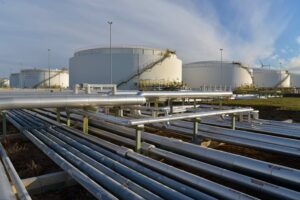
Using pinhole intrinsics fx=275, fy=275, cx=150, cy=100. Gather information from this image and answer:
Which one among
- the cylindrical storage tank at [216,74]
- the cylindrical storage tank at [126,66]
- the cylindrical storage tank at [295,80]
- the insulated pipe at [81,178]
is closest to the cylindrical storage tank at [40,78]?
the cylindrical storage tank at [126,66]

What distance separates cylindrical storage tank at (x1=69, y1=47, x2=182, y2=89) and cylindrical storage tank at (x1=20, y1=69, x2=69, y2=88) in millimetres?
18605

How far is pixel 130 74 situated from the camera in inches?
1404

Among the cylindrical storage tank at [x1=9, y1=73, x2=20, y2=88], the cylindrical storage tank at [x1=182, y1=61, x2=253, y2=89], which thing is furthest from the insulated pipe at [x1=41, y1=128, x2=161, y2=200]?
the cylindrical storage tank at [x1=9, y1=73, x2=20, y2=88]

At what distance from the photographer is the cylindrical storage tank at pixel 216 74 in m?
48.1

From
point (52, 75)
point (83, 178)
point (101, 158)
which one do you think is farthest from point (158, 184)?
point (52, 75)

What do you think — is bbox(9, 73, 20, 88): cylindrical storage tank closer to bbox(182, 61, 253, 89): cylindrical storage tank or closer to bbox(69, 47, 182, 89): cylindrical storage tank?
bbox(69, 47, 182, 89): cylindrical storage tank

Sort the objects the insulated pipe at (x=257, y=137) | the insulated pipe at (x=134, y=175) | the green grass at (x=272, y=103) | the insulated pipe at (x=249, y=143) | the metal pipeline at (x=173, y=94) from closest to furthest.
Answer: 1. the insulated pipe at (x=134, y=175)
2. the insulated pipe at (x=249, y=143)
3. the insulated pipe at (x=257, y=137)
4. the metal pipeline at (x=173, y=94)
5. the green grass at (x=272, y=103)

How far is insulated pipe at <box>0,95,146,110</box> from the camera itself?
3.75 meters

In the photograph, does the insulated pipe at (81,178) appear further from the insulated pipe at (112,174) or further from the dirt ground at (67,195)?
the dirt ground at (67,195)

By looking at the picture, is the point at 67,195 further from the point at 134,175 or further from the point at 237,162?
the point at 237,162

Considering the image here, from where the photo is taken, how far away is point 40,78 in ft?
178

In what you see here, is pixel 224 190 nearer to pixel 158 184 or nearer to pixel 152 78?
pixel 158 184

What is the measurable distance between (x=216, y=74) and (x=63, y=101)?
4609 cm

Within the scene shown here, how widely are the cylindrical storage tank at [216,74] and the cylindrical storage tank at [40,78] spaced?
991 inches
